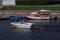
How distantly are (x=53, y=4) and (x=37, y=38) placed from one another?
65.1 ft

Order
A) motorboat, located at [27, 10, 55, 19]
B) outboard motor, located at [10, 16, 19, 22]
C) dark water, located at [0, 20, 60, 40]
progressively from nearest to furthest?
dark water, located at [0, 20, 60, 40]
outboard motor, located at [10, 16, 19, 22]
motorboat, located at [27, 10, 55, 19]

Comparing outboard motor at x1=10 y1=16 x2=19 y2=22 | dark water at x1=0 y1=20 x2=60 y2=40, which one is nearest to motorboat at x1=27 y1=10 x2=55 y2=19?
outboard motor at x1=10 y1=16 x2=19 y2=22

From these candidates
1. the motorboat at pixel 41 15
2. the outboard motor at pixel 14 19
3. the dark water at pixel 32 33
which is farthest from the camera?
the motorboat at pixel 41 15

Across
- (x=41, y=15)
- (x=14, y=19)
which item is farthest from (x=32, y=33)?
(x=41, y=15)

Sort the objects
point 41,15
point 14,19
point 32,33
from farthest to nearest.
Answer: point 41,15
point 14,19
point 32,33

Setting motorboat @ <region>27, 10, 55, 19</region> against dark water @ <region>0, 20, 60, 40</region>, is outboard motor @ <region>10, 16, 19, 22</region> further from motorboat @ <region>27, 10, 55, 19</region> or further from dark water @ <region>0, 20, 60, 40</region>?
dark water @ <region>0, 20, 60, 40</region>

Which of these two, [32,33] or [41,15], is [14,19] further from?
[32,33]

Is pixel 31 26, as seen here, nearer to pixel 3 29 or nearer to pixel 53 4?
pixel 3 29

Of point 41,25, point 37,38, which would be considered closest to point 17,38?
point 37,38

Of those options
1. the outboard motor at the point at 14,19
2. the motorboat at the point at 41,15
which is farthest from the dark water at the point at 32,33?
the motorboat at the point at 41,15

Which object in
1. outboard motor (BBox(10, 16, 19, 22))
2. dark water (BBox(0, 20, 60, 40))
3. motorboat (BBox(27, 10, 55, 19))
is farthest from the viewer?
motorboat (BBox(27, 10, 55, 19))

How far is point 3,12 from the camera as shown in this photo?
1983 inches

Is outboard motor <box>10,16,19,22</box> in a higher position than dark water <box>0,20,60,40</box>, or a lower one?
lower

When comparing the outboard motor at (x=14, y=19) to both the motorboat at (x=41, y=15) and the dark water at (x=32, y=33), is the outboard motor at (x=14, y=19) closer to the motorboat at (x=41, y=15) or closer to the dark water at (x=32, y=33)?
the motorboat at (x=41, y=15)
